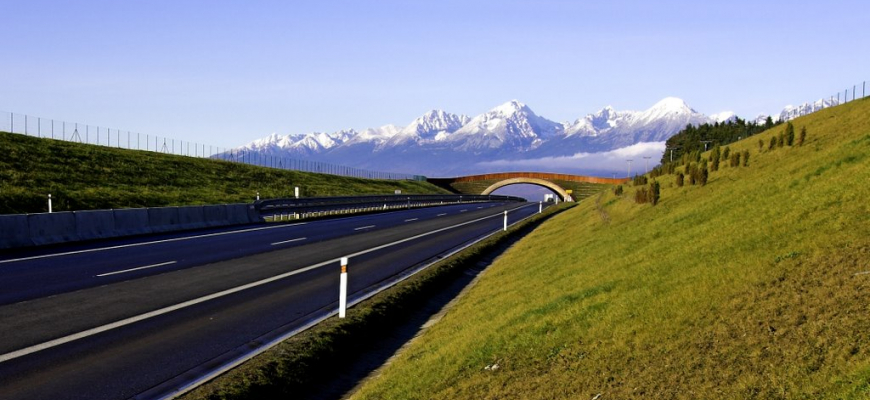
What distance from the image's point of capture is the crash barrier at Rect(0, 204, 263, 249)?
21359mm

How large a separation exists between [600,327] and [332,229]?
82.2ft

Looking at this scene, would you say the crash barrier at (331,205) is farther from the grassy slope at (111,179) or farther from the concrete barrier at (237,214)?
the grassy slope at (111,179)

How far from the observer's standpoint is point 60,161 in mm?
51625

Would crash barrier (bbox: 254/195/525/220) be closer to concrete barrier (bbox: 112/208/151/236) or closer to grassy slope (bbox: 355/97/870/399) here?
concrete barrier (bbox: 112/208/151/236)

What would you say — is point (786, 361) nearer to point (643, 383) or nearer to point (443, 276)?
point (643, 383)

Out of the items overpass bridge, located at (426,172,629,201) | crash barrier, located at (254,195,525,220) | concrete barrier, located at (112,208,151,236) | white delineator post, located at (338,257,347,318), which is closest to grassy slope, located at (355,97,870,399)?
white delineator post, located at (338,257,347,318)

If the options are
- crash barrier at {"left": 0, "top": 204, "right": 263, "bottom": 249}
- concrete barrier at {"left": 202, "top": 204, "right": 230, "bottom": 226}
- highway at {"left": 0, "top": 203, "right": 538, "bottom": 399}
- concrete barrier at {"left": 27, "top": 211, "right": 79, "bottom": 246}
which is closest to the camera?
highway at {"left": 0, "top": 203, "right": 538, "bottom": 399}

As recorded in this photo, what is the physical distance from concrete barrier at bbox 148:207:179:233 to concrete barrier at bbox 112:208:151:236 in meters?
0.32

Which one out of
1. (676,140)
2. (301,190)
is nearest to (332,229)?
(301,190)

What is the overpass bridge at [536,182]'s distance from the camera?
145625 millimetres

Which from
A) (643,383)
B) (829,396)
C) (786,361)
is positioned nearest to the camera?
(829,396)

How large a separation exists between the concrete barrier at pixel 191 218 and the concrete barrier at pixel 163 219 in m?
0.30

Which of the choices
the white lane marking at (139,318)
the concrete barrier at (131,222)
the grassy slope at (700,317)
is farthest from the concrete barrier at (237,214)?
the grassy slope at (700,317)

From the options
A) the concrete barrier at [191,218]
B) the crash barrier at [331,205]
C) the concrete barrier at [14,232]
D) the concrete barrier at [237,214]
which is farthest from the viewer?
the crash barrier at [331,205]
